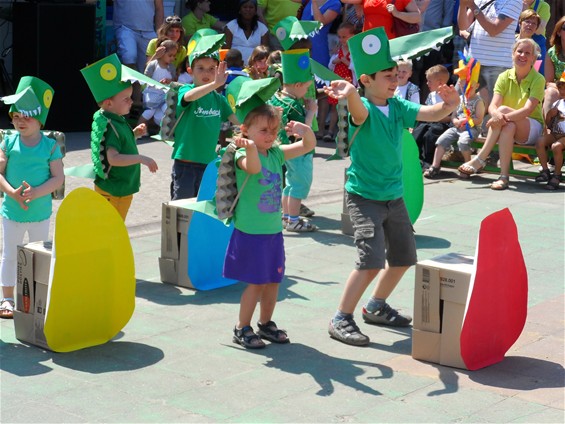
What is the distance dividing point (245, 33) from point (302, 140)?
8733 mm

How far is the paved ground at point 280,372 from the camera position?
5.22m

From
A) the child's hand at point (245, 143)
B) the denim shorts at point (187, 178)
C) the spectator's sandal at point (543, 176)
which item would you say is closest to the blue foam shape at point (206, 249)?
the denim shorts at point (187, 178)

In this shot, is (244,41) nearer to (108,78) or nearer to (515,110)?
(515,110)

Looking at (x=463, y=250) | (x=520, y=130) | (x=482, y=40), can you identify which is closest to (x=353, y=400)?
(x=463, y=250)

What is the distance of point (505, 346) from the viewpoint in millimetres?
6051

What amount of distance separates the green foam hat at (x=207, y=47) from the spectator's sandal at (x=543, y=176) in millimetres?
5003

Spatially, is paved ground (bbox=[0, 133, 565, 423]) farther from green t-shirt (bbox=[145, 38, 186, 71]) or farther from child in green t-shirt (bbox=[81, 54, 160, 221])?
green t-shirt (bbox=[145, 38, 186, 71])

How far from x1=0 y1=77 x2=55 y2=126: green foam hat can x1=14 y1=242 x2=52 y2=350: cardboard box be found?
84 centimetres

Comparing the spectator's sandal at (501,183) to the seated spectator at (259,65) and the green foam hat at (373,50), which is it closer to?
the seated spectator at (259,65)

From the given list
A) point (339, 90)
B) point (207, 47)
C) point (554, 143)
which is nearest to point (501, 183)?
point (554, 143)

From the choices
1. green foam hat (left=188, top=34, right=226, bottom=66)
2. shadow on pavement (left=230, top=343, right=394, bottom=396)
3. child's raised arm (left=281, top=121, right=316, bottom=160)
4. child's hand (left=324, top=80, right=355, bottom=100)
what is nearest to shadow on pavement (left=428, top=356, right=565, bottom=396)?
shadow on pavement (left=230, top=343, right=394, bottom=396)

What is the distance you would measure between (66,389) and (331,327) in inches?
68.8

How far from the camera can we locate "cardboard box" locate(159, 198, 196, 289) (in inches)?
297

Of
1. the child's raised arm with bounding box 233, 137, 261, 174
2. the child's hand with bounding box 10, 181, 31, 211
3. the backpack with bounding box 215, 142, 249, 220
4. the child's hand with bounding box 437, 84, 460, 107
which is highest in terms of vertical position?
the child's hand with bounding box 437, 84, 460, 107
